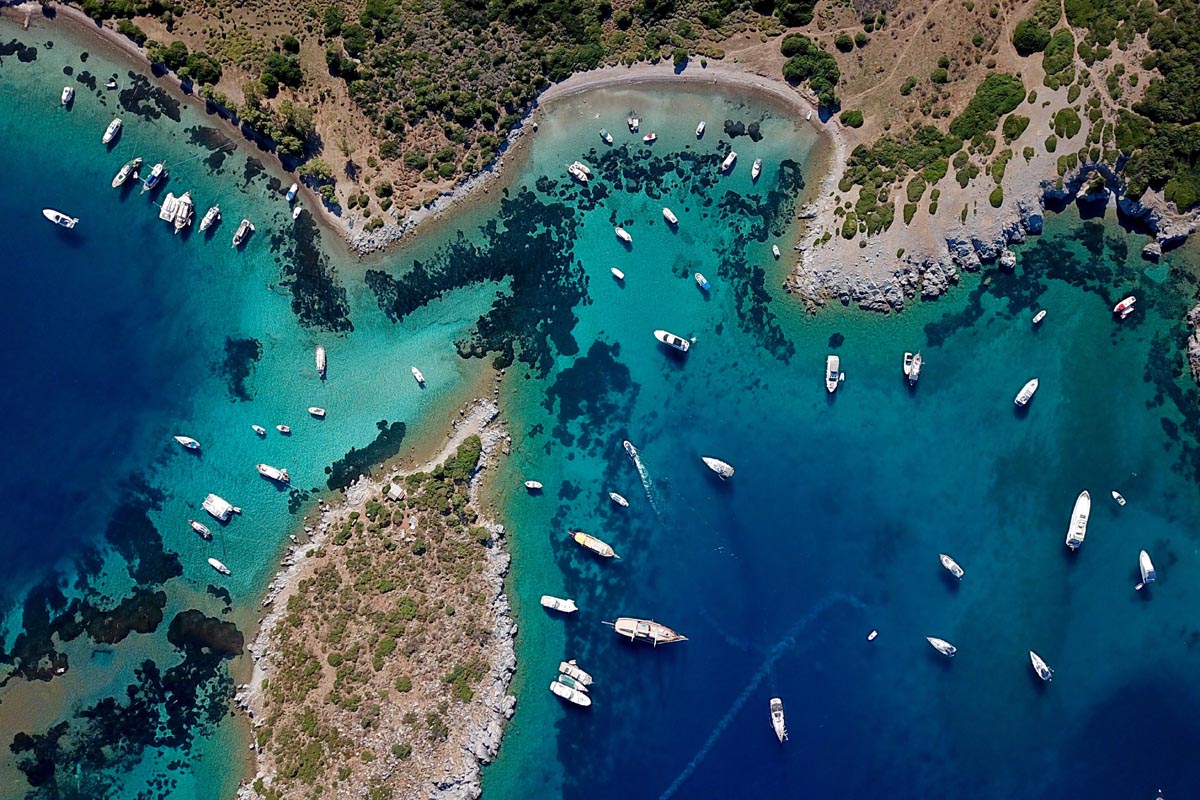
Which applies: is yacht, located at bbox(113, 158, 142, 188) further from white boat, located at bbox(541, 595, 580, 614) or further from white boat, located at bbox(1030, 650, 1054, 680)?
white boat, located at bbox(1030, 650, 1054, 680)

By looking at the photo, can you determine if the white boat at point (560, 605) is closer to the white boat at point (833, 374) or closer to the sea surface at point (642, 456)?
the sea surface at point (642, 456)

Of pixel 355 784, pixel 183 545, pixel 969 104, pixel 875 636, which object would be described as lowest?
pixel 355 784

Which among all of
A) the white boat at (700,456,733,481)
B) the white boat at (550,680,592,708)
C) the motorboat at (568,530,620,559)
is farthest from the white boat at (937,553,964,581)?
the white boat at (550,680,592,708)

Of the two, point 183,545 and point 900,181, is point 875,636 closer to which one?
point 900,181

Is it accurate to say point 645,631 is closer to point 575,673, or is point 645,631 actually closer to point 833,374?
point 575,673

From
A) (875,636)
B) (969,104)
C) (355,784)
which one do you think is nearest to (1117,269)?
(969,104)

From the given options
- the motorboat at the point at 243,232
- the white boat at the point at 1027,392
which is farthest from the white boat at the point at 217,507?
the white boat at the point at 1027,392
